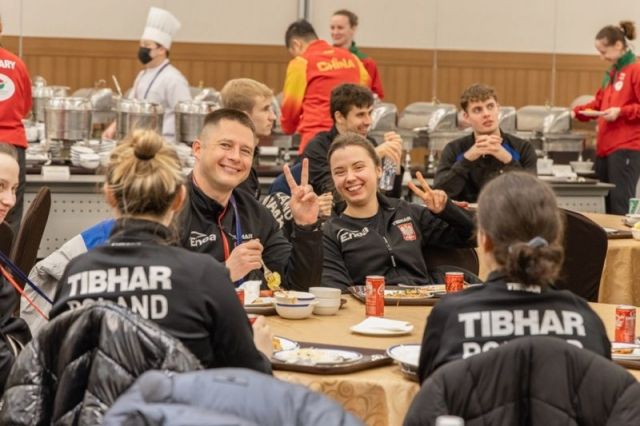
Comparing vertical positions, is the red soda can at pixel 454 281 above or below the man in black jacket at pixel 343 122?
below

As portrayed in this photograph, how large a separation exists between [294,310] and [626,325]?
2.82ft

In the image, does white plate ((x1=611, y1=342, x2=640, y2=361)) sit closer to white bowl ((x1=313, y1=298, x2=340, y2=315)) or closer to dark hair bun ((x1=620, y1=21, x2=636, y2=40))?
white bowl ((x1=313, y1=298, x2=340, y2=315))

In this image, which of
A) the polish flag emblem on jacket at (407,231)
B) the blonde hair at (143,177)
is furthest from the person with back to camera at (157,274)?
the polish flag emblem on jacket at (407,231)

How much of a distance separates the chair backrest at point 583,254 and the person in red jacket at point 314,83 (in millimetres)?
3049

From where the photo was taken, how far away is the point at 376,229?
3.86 meters

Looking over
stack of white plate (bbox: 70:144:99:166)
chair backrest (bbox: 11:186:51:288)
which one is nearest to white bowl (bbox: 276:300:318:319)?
chair backrest (bbox: 11:186:51:288)

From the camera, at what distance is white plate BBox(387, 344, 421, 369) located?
2.44m

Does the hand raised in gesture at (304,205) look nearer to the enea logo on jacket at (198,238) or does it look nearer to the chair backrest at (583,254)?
the enea logo on jacket at (198,238)

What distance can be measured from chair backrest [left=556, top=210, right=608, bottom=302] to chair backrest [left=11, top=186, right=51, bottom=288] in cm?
193

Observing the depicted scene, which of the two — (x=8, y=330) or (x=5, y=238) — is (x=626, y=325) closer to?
(x=8, y=330)

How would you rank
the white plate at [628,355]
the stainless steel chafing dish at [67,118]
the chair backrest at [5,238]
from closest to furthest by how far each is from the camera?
the white plate at [628,355] → the chair backrest at [5,238] → the stainless steel chafing dish at [67,118]

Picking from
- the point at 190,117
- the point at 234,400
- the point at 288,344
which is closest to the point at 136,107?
the point at 190,117

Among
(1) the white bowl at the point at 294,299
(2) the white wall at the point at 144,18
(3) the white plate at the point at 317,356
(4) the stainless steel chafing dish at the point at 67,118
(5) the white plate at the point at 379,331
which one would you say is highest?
(2) the white wall at the point at 144,18

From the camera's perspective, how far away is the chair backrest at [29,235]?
161 inches
